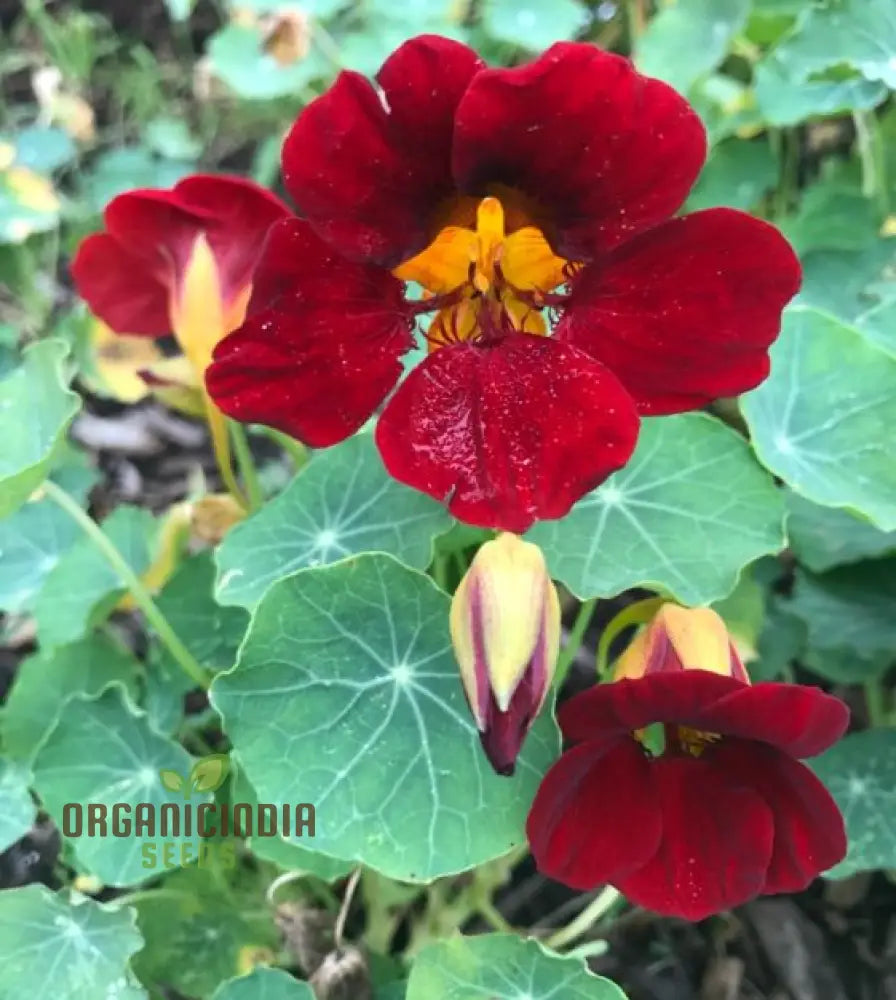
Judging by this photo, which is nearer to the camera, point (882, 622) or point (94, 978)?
point (94, 978)

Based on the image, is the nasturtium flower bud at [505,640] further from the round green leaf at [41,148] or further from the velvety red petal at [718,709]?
the round green leaf at [41,148]

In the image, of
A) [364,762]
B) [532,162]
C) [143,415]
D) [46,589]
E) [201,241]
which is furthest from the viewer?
[143,415]

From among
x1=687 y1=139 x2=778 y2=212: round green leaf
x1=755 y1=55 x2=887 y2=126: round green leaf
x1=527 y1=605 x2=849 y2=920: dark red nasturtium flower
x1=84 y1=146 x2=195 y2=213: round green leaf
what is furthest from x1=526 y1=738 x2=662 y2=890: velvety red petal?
x1=84 y1=146 x2=195 y2=213: round green leaf

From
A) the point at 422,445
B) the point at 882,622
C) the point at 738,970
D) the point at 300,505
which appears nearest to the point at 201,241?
the point at 300,505

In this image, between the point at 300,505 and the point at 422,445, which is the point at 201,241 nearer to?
the point at 300,505

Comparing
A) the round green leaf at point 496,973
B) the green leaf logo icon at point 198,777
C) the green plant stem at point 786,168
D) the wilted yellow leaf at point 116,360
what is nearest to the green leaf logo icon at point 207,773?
the green leaf logo icon at point 198,777

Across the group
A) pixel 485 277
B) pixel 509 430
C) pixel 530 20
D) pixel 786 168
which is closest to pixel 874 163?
pixel 786 168

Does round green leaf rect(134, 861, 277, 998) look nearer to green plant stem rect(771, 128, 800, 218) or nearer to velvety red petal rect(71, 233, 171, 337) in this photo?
velvety red petal rect(71, 233, 171, 337)
